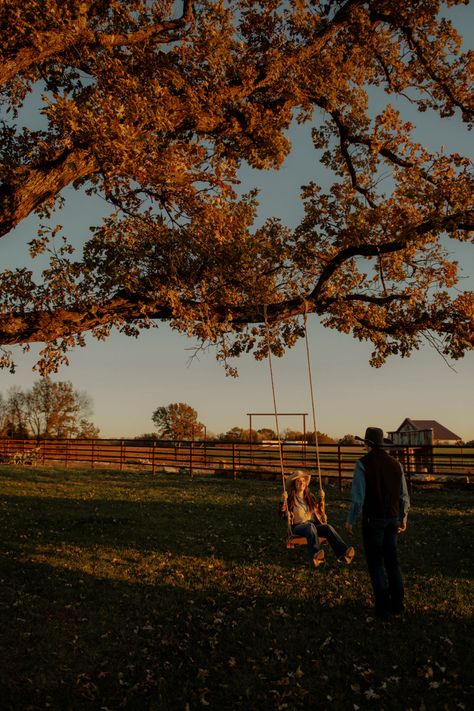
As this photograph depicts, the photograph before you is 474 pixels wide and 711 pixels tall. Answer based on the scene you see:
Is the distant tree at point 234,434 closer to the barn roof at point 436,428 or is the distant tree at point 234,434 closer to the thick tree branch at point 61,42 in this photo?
the barn roof at point 436,428

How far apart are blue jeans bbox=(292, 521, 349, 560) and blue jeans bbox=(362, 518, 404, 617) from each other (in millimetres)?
619

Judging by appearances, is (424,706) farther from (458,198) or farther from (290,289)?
(290,289)

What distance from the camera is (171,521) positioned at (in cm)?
1359

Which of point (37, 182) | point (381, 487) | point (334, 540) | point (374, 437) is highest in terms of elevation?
point (37, 182)

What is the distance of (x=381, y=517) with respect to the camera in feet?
23.1

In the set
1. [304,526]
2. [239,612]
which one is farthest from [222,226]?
[239,612]

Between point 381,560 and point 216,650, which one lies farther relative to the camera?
point 381,560

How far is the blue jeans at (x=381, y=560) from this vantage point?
23.2ft

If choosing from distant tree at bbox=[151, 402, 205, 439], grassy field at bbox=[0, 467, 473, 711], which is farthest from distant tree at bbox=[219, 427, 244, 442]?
grassy field at bbox=[0, 467, 473, 711]

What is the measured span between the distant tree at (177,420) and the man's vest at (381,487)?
6625 cm

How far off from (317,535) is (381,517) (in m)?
1.23

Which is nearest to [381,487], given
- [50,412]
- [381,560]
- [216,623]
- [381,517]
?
[381,517]

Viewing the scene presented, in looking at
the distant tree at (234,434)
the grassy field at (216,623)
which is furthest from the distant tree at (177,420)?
the grassy field at (216,623)

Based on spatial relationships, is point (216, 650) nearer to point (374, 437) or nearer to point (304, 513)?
point (304, 513)
